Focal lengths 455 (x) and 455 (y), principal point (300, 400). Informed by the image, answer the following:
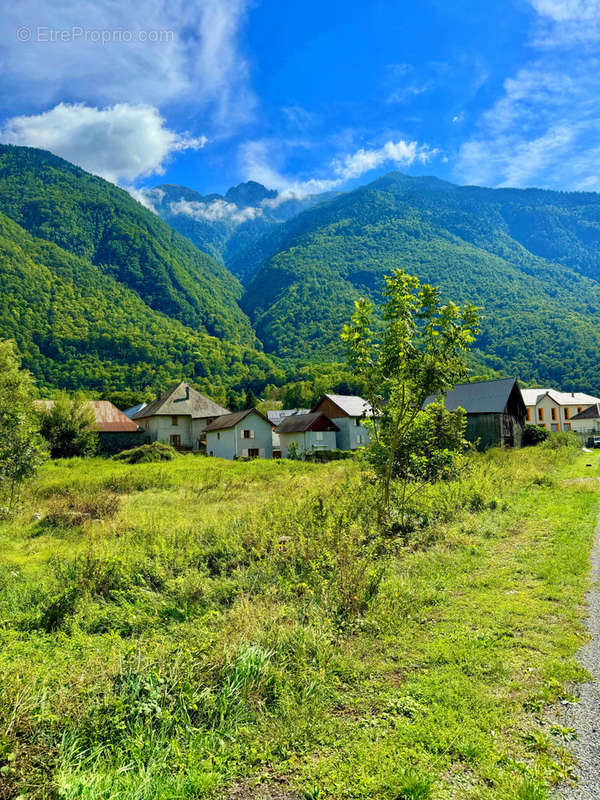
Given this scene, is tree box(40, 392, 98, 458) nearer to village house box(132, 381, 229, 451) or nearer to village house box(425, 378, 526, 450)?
village house box(132, 381, 229, 451)

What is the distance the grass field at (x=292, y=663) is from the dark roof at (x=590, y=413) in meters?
64.3

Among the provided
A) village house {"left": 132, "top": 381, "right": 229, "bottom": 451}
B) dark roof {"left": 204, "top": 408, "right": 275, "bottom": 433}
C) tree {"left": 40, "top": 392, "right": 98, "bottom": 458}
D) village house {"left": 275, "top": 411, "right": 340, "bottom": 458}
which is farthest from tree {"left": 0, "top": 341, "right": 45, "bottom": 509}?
village house {"left": 132, "top": 381, "right": 229, "bottom": 451}

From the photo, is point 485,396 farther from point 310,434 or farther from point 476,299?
point 476,299

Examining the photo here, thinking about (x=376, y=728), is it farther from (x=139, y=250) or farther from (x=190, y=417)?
(x=139, y=250)

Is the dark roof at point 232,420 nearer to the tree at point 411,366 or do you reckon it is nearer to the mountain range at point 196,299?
A: the tree at point 411,366

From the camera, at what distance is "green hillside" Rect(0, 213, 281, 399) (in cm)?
9400

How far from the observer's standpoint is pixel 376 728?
12.3ft

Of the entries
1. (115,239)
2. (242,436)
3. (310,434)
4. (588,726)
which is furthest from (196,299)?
(588,726)

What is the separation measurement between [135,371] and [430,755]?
105630mm

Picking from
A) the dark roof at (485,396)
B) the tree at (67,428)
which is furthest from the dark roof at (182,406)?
the dark roof at (485,396)

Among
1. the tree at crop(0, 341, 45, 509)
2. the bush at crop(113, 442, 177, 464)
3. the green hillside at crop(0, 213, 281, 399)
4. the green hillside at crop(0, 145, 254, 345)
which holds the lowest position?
the bush at crop(113, 442, 177, 464)

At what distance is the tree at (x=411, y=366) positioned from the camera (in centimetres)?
902

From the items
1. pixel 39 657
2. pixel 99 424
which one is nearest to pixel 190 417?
pixel 99 424

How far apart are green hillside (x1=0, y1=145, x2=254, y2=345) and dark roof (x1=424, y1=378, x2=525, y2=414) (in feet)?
377
